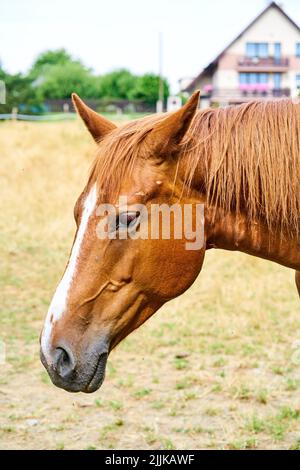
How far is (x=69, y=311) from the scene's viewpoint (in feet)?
6.61

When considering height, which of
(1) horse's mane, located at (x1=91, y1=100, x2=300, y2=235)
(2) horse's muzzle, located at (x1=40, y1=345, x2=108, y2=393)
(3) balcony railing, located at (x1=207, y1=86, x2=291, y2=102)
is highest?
(3) balcony railing, located at (x1=207, y1=86, x2=291, y2=102)

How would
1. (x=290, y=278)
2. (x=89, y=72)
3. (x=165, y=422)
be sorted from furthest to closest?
1. (x=89, y=72)
2. (x=290, y=278)
3. (x=165, y=422)

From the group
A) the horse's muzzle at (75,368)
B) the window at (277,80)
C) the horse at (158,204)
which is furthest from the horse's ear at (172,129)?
the window at (277,80)

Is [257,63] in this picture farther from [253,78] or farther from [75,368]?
[75,368]

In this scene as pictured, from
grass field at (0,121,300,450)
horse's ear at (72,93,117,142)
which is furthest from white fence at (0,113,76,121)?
horse's ear at (72,93,117,142)

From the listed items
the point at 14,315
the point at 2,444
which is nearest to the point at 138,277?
the point at 2,444

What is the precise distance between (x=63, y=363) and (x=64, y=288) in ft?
0.89

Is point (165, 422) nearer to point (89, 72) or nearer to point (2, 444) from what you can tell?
point (2, 444)

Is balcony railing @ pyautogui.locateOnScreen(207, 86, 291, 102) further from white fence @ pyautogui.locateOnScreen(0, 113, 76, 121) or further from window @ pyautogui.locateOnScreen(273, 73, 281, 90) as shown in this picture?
white fence @ pyautogui.locateOnScreen(0, 113, 76, 121)

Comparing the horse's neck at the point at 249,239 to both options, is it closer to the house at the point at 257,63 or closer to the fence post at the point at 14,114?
the house at the point at 257,63

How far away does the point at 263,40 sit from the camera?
10930mm

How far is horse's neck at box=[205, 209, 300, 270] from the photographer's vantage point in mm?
2242

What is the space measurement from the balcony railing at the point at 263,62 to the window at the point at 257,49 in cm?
19
